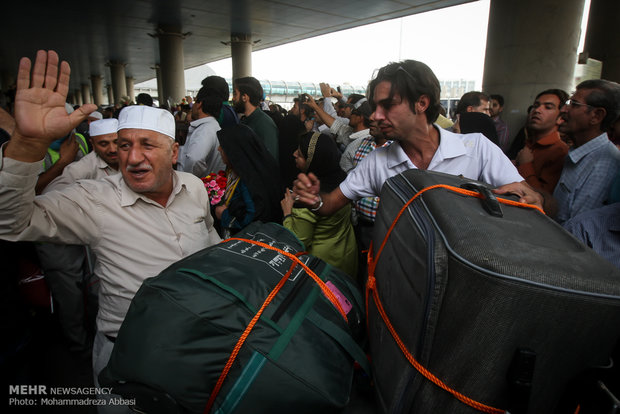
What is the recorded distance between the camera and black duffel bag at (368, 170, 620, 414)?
0.65 m

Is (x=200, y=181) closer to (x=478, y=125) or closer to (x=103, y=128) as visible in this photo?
(x=103, y=128)

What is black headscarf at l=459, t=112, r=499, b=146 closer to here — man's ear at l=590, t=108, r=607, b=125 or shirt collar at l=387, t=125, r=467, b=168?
man's ear at l=590, t=108, r=607, b=125

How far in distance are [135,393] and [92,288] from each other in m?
2.12

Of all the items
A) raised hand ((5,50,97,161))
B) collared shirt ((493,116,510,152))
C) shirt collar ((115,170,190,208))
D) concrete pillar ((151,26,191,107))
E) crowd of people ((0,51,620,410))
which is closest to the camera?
raised hand ((5,50,97,161))

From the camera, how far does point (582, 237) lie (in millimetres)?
1559

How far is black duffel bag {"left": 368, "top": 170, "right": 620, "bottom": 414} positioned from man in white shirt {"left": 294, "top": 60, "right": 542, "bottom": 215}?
87 cm

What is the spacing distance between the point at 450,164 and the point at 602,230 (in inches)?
27.8

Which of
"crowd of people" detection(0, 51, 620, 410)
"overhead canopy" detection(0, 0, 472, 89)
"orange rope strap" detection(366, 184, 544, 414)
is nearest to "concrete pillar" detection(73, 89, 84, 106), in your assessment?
"overhead canopy" detection(0, 0, 472, 89)

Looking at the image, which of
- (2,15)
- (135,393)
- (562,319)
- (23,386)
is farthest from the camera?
(2,15)

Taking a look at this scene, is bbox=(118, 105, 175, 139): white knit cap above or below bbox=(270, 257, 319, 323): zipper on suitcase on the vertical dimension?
above

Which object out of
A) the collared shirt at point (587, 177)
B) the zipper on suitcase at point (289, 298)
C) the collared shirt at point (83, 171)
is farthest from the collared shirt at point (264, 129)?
the zipper on suitcase at point (289, 298)

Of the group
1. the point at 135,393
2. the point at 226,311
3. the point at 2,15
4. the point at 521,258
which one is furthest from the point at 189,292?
the point at 2,15

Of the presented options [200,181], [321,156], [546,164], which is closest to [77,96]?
[321,156]

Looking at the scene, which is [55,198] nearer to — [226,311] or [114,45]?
[226,311]
